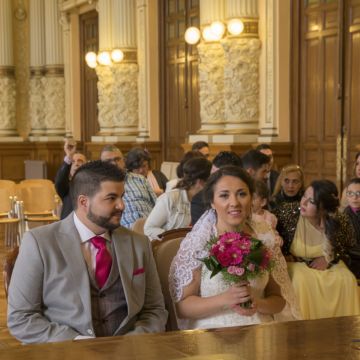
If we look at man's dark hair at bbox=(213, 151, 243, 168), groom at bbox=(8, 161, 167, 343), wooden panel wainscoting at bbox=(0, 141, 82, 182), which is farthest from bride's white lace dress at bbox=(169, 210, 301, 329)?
wooden panel wainscoting at bbox=(0, 141, 82, 182)

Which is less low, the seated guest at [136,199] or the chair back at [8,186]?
the seated guest at [136,199]

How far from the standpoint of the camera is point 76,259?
348 centimetres

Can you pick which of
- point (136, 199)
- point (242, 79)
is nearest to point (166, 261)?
point (136, 199)

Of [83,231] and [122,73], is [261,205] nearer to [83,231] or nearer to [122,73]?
[83,231]

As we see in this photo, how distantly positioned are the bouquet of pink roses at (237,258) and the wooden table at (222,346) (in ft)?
1.84

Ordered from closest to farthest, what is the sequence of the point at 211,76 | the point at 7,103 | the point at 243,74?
the point at 243,74
the point at 211,76
the point at 7,103

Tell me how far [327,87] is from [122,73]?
5783 millimetres

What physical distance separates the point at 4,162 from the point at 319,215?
53.3ft

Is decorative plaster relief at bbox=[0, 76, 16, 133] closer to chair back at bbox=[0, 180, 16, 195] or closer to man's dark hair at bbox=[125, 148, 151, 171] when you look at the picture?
chair back at bbox=[0, 180, 16, 195]

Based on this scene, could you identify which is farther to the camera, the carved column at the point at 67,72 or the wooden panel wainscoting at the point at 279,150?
the carved column at the point at 67,72

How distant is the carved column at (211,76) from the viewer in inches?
484

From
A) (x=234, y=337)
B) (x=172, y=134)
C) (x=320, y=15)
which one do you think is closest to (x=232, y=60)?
(x=320, y=15)

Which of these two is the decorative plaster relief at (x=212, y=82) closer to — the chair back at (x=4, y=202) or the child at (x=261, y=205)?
the chair back at (x=4, y=202)

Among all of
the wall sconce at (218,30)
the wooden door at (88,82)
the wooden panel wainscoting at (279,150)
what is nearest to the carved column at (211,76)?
the wall sconce at (218,30)
